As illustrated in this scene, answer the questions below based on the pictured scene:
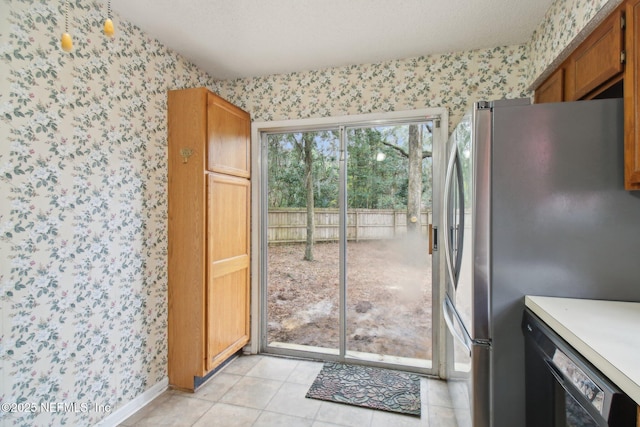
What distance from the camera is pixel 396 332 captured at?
2.54m

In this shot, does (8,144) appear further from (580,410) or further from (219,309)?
(580,410)

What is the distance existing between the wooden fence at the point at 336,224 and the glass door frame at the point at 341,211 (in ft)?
0.22

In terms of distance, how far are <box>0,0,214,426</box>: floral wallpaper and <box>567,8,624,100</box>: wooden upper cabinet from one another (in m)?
2.57

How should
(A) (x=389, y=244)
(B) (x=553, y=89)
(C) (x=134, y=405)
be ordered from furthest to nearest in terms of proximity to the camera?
(A) (x=389, y=244) → (C) (x=134, y=405) → (B) (x=553, y=89)

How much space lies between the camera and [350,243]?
2.64 meters

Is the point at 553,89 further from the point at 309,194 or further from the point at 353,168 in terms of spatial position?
the point at 309,194

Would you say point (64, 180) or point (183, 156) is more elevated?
point (183, 156)

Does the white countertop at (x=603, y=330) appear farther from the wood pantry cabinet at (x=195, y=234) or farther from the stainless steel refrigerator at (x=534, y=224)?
the wood pantry cabinet at (x=195, y=234)

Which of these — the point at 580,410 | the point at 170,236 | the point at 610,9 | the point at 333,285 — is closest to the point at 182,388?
the point at 170,236

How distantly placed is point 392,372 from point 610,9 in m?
2.55

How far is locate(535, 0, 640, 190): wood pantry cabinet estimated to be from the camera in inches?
44.7

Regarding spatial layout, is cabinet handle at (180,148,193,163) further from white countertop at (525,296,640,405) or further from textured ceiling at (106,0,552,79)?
white countertop at (525,296,640,405)

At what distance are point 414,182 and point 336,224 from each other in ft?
2.48

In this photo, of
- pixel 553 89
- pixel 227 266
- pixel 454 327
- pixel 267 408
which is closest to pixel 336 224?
pixel 227 266
